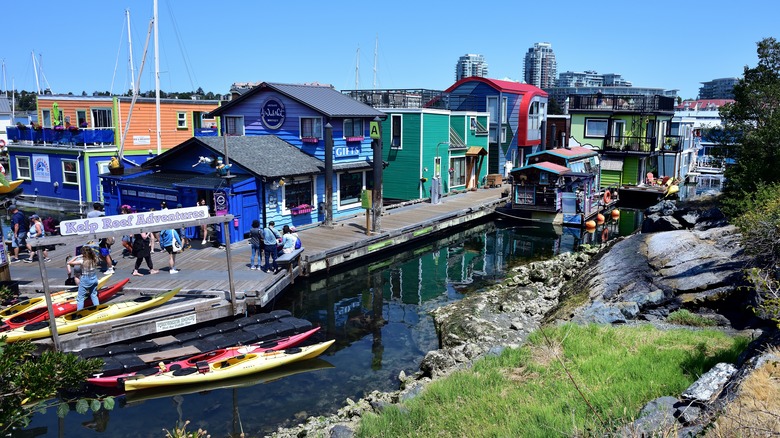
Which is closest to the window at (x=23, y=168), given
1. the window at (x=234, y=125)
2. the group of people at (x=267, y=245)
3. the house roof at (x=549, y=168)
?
the window at (x=234, y=125)

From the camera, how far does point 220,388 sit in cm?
1441

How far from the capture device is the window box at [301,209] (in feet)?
86.2

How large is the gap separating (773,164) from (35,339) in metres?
24.4

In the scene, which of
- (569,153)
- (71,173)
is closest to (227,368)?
(71,173)

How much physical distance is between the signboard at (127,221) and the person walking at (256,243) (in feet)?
10.5

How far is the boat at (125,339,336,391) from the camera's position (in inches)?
535

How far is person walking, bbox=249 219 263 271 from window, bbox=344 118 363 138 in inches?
406

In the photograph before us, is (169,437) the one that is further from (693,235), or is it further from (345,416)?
(693,235)

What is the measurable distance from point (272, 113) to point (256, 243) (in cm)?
1057

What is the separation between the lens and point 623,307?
16.0 meters

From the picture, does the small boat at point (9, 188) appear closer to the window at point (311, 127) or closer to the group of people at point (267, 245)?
the group of people at point (267, 245)

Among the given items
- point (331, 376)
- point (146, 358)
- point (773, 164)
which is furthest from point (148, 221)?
point (773, 164)

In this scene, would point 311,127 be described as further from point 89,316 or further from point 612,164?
point 612,164

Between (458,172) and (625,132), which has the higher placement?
(625,132)
